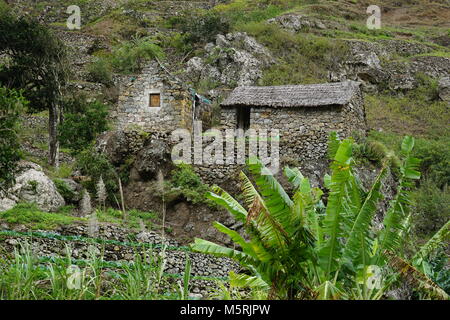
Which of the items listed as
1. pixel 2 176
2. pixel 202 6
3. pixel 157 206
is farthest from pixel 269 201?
pixel 202 6

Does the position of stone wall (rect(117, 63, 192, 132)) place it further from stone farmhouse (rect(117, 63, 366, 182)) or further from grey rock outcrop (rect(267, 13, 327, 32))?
grey rock outcrop (rect(267, 13, 327, 32))

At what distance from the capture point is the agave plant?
257 inches

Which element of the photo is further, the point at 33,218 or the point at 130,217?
the point at 130,217

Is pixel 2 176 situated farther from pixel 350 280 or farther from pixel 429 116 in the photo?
pixel 429 116

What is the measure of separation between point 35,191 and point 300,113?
367 inches

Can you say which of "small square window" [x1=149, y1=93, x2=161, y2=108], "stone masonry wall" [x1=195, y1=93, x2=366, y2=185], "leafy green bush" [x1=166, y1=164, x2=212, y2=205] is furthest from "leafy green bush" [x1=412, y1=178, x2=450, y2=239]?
"small square window" [x1=149, y1=93, x2=161, y2=108]

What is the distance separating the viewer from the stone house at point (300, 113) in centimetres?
1711

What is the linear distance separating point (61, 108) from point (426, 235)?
15.7m

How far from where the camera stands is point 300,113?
1777cm

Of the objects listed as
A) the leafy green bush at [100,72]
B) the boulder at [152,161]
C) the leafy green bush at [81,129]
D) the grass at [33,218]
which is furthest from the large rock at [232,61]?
the grass at [33,218]

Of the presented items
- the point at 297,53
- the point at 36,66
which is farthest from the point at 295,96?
the point at 297,53

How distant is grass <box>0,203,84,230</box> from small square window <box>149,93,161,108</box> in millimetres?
5881

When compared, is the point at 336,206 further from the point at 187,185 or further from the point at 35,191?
the point at 35,191

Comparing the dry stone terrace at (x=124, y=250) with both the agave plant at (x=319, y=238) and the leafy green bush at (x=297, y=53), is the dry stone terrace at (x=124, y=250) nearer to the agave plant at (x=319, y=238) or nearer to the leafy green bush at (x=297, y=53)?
the agave plant at (x=319, y=238)
